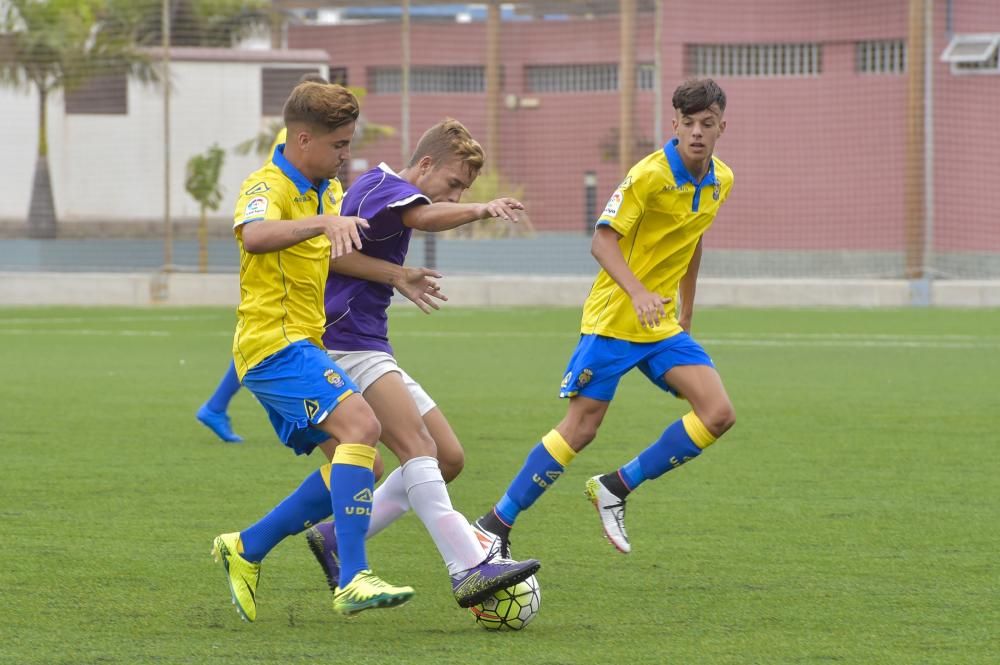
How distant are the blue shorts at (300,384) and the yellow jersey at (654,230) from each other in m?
1.55

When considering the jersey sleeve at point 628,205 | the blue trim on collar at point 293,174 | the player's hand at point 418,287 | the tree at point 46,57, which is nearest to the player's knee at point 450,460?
the player's hand at point 418,287

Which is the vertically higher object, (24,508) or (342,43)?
(342,43)

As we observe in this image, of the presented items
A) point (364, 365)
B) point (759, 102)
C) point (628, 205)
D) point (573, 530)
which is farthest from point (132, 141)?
point (364, 365)

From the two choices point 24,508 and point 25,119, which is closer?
point 24,508

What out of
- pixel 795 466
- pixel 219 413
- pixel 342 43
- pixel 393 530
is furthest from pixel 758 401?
pixel 342 43

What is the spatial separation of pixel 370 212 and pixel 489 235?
2020 cm

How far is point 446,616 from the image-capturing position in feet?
16.3

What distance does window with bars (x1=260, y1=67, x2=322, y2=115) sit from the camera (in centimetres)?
2748

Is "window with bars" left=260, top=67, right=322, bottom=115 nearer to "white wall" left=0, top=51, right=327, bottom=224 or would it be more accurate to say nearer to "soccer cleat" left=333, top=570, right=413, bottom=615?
"white wall" left=0, top=51, right=327, bottom=224

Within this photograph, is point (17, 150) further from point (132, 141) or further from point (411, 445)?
point (411, 445)

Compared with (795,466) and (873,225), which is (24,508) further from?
(873,225)

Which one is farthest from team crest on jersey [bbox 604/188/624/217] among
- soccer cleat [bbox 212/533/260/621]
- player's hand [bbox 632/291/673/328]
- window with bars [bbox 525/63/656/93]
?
window with bars [bbox 525/63/656/93]

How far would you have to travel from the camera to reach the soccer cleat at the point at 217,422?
29.3 ft

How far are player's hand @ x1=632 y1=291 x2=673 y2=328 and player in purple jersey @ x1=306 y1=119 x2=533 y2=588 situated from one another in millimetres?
801
